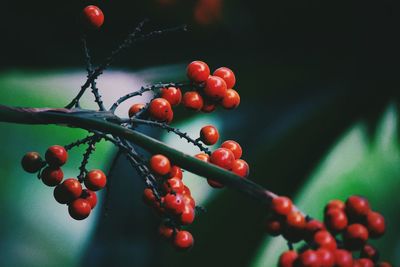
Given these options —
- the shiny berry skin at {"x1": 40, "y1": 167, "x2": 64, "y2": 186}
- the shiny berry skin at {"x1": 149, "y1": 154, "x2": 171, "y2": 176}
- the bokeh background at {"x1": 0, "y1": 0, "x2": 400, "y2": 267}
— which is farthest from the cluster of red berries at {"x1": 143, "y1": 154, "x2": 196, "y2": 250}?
the bokeh background at {"x1": 0, "y1": 0, "x2": 400, "y2": 267}

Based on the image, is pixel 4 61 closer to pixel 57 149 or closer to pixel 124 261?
pixel 124 261

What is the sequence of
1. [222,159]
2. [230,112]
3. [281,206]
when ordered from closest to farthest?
[281,206]
[222,159]
[230,112]

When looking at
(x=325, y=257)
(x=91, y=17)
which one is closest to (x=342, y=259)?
(x=325, y=257)

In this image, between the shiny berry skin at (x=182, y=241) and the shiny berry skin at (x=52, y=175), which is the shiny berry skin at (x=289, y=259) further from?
the shiny berry skin at (x=52, y=175)

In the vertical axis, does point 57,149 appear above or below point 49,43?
above

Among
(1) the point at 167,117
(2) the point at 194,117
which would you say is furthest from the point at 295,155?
(1) the point at 167,117

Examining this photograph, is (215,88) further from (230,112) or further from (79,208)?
(230,112)
